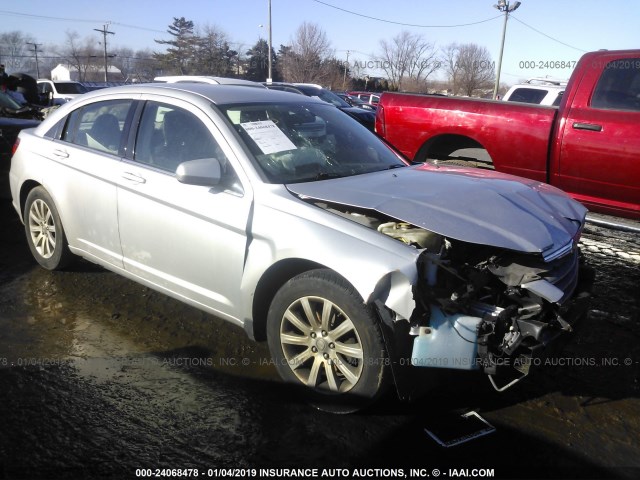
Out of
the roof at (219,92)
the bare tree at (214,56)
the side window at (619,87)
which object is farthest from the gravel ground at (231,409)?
the bare tree at (214,56)

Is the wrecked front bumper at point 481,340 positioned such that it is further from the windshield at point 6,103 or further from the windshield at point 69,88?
the windshield at point 69,88

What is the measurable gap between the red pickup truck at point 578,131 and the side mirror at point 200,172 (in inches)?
146

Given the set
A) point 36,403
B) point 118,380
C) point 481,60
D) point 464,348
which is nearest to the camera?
point 464,348

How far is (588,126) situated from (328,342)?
3.90 metres

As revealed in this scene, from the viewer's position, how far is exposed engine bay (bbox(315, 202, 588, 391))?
8.53 ft

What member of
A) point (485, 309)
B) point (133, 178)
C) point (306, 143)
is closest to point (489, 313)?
point (485, 309)

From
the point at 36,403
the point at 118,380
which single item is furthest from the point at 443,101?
the point at 36,403

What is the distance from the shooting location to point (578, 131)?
5.34 m

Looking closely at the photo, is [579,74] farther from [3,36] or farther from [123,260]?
[3,36]

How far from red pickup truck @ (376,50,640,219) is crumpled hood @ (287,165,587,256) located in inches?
75.1

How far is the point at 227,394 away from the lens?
3.15 m

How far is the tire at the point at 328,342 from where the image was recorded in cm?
271

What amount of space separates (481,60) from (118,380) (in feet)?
187

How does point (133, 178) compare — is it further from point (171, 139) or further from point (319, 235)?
point (319, 235)
